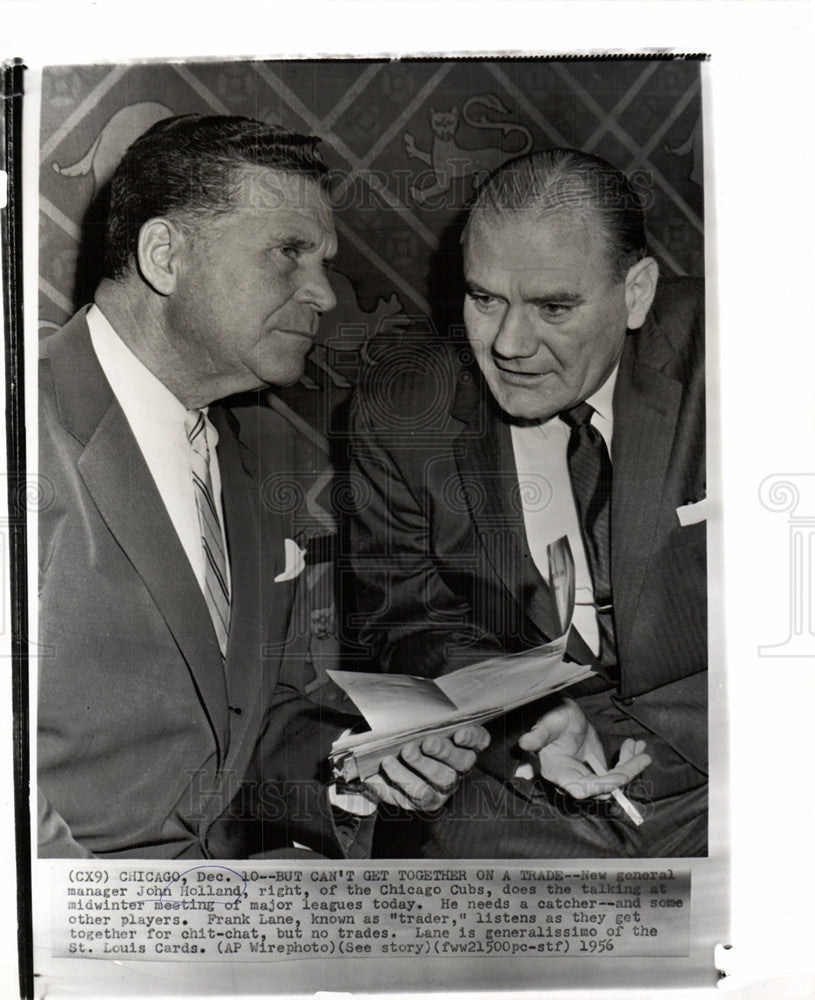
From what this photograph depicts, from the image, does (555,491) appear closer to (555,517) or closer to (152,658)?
(555,517)

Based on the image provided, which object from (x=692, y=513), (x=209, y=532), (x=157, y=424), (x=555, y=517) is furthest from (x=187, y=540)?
(x=692, y=513)

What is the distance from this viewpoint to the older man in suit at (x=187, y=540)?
5.24ft

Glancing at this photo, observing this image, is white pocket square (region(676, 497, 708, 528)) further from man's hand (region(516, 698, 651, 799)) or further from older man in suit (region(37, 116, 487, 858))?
older man in suit (region(37, 116, 487, 858))

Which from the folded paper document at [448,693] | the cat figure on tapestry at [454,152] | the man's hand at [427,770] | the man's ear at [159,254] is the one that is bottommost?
the man's hand at [427,770]

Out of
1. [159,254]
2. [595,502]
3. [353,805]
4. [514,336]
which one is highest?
[159,254]

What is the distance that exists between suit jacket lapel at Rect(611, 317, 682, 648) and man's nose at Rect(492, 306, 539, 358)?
15cm

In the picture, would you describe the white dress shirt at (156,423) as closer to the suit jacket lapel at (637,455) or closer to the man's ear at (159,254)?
the man's ear at (159,254)

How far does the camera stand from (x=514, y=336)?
1.61 metres

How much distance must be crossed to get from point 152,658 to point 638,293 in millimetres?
918

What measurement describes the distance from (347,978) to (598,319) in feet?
3.53

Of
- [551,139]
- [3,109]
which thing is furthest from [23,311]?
[551,139]

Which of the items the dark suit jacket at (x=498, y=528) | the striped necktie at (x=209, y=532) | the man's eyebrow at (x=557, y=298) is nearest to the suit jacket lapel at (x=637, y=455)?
the dark suit jacket at (x=498, y=528)

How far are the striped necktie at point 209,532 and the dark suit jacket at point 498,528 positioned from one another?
0.67ft

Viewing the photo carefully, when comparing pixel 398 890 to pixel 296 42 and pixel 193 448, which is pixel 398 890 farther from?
pixel 296 42
